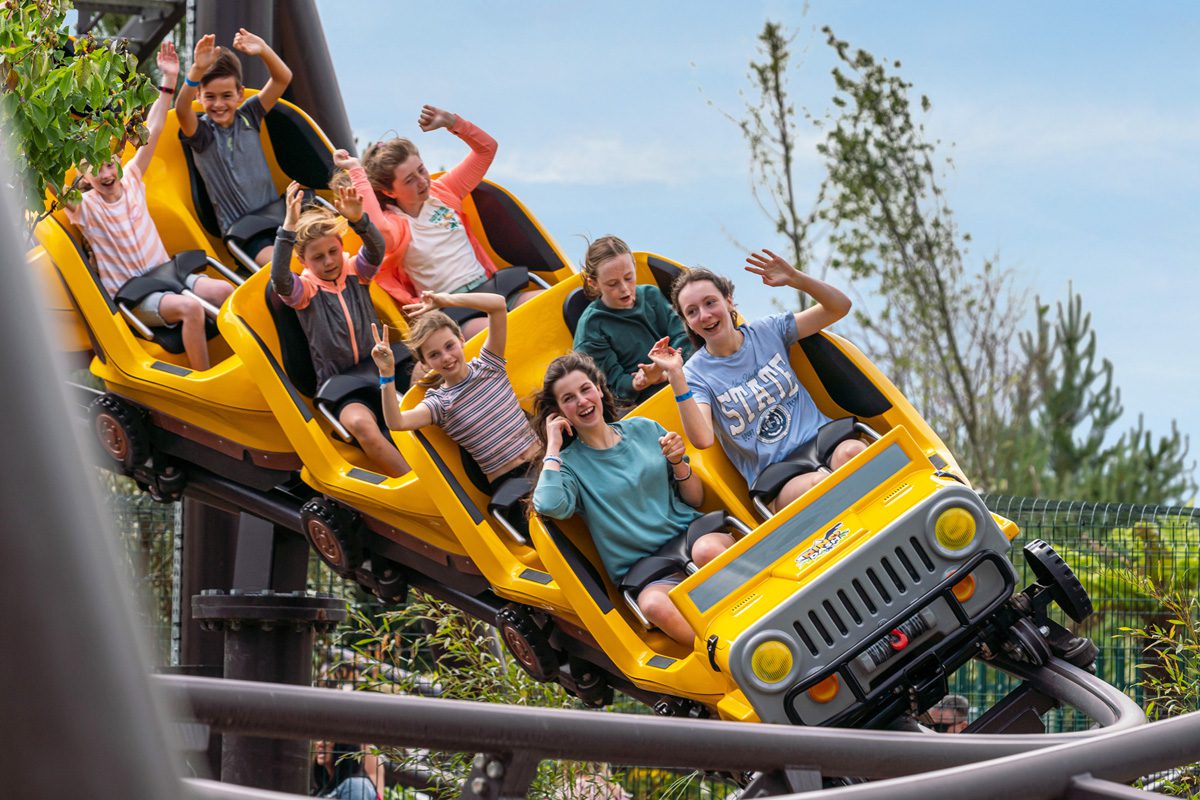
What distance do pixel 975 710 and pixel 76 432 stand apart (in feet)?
20.4

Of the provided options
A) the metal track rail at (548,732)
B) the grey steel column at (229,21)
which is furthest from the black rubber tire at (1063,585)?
the grey steel column at (229,21)

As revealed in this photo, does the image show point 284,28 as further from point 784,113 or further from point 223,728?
point 784,113

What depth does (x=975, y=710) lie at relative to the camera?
6.07 metres

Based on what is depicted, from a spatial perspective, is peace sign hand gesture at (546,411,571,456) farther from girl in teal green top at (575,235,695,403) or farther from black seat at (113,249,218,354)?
black seat at (113,249,218,354)

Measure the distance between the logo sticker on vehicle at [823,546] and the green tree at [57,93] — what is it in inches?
82.5

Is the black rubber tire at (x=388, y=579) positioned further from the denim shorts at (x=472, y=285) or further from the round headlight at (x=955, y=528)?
the round headlight at (x=955, y=528)

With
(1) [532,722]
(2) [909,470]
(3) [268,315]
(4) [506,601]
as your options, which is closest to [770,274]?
(2) [909,470]

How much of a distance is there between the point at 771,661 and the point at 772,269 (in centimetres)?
115

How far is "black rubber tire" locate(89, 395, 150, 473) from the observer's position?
434 cm

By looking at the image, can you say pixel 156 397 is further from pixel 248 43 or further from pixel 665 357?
pixel 665 357

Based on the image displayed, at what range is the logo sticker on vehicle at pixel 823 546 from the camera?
3.06 metres

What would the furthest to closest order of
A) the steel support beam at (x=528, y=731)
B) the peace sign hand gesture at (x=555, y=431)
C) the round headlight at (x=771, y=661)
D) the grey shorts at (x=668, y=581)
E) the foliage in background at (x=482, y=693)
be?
1. the foliage in background at (x=482, y=693)
2. the peace sign hand gesture at (x=555, y=431)
3. the grey shorts at (x=668, y=581)
4. the round headlight at (x=771, y=661)
5. the steel support beam at (x=528, y=731)

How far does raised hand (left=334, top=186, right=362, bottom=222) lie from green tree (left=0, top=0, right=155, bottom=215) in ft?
2.21

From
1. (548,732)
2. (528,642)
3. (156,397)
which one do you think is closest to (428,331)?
(528,642)
